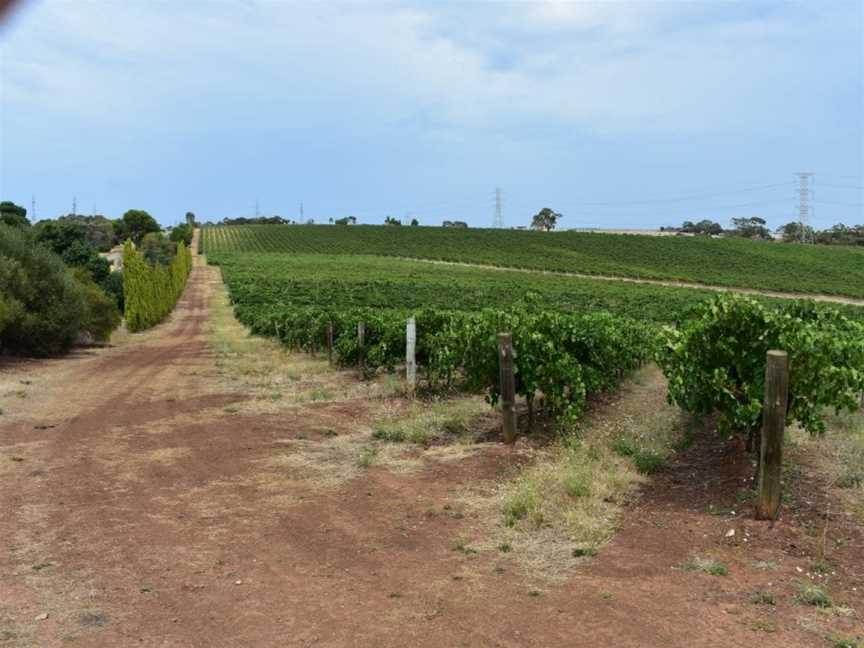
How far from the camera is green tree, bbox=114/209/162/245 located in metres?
128

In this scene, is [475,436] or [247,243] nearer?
[475,436]

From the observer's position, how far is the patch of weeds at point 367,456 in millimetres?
8867

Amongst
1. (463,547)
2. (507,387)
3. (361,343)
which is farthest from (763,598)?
(361,343)

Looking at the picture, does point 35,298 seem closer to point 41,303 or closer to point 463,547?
point 41,303

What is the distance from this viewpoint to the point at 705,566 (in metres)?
5.52

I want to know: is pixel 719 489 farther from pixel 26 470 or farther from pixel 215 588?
pixel 26 470

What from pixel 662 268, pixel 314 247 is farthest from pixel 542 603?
pixel 314 247

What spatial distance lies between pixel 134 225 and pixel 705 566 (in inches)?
5340

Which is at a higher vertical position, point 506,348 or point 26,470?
point 506,348

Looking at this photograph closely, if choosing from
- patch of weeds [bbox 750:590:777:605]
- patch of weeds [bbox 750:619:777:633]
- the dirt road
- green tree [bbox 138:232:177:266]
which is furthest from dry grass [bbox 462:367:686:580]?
green tree [bbox 138:232:177:266]

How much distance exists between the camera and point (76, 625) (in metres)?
4.74

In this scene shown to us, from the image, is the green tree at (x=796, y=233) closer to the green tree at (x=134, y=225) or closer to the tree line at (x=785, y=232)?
the tree line at (x=785, y=232)

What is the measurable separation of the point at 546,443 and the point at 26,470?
249 inches

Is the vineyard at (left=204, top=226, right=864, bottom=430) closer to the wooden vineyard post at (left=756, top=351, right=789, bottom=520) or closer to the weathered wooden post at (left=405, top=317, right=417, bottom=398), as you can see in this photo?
the weathered wooden post at (left=405, top=317, right=417, bottom=398)
